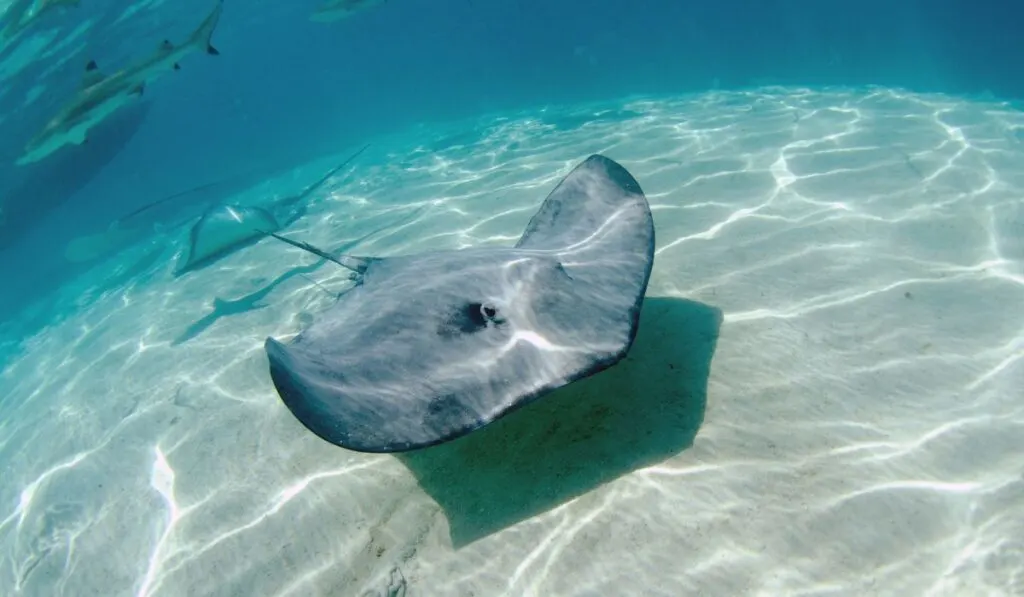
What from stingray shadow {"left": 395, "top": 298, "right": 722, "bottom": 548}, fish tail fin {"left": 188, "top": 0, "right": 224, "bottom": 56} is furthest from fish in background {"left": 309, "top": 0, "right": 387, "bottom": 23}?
stingray shadow {"left": 395, "top": 298, "right": 722, "bottom": 548}

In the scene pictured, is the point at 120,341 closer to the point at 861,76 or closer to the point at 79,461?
the point at 79,461

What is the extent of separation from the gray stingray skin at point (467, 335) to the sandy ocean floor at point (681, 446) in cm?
97

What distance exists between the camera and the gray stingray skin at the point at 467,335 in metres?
2.26

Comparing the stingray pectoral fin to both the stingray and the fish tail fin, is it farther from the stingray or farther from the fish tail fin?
the fish tail fin

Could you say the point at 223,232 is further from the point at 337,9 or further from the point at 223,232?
the point at 337,9

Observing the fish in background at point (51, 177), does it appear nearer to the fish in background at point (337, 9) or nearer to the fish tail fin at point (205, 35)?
the fish in background at point (337, 9)

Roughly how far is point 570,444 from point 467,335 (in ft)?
3.62

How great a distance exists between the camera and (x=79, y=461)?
5.31 metres

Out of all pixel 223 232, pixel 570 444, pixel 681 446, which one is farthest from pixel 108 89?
pixel 681 446

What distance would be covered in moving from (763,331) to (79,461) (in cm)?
664

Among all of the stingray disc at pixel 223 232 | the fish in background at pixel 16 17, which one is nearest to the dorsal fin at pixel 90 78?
the fish in background at pixel 16 17

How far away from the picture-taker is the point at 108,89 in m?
12.1

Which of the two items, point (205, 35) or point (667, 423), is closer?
point (667, 423)

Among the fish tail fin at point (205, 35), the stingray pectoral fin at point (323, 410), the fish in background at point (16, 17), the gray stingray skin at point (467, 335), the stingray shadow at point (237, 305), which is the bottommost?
the stingray shadow at point (237, 305)
